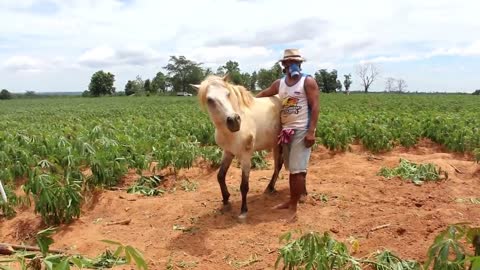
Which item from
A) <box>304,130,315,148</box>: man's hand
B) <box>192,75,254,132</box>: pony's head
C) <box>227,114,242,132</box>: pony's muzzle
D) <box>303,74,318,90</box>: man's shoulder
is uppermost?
<box>303,74,318,90</box>: man's shoulder

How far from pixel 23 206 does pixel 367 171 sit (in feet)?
16.1

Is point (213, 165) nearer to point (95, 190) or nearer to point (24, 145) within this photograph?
point (95, 190)

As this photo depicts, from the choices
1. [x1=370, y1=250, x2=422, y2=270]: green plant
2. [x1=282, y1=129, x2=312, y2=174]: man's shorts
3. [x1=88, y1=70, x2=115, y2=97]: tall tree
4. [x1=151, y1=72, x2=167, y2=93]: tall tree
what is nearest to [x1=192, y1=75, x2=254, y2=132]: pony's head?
[x1=282, y1=129, x2=312, y2=174]: man's shorts

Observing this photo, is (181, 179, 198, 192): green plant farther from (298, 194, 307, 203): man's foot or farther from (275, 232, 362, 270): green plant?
(275, 232, 362, 270): green plant

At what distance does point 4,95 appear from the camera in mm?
73125

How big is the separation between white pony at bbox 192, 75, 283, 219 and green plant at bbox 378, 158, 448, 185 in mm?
1934

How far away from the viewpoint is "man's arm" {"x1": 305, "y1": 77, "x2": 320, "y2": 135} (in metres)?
5.01

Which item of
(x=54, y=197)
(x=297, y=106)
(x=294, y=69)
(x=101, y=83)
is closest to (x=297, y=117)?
(x=297, y=106)

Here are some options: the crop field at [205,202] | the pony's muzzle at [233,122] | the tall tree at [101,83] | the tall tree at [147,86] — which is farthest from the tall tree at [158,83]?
the pony's muzzle at [233,122]

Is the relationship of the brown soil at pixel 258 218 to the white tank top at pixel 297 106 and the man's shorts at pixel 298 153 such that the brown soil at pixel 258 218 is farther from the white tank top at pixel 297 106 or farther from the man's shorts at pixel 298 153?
the white tank top at pixel 297 106

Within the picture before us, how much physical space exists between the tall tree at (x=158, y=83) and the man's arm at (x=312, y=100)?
64.7 m

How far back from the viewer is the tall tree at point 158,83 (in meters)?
68.9

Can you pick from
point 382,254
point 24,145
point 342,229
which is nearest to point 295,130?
point 342,229

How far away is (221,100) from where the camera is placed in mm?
4621
